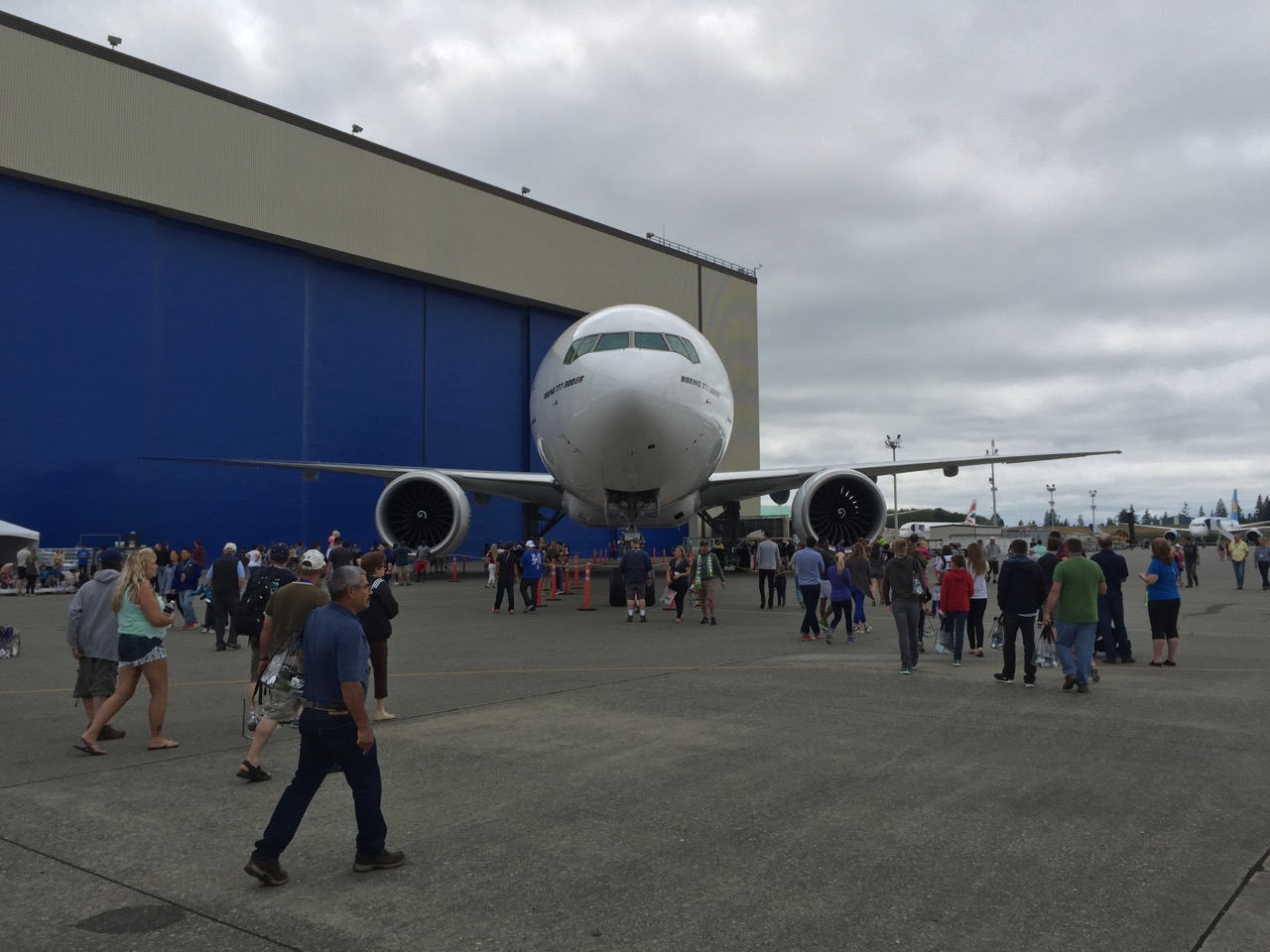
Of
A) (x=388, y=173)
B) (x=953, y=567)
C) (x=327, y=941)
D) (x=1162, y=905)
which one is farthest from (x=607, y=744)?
(x=388, y=173)

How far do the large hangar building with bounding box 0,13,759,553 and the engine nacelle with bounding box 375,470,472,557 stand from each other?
10.8 metres

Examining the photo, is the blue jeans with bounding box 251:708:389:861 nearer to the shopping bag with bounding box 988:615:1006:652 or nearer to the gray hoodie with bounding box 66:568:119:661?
the gray hoodie with bounding box 66:568:119:661

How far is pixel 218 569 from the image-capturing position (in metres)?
11.8

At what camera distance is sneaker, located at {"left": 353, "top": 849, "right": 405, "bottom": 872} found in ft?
12.4

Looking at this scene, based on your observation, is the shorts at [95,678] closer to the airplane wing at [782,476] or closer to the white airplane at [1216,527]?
the airplane wing at [782,476]

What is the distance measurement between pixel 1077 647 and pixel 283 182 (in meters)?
30.8

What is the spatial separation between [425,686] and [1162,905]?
6.48m

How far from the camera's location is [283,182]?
102 ft

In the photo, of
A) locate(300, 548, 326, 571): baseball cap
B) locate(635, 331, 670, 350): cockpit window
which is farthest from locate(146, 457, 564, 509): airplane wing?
locate(300, 548, 326, 571): baseball cap

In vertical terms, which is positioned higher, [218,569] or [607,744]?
[218,569]

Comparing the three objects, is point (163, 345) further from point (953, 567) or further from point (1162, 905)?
point (1162, 905)

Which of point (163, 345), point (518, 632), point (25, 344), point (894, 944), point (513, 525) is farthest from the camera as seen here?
point (513, 525)

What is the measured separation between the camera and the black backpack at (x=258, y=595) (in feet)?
23.4

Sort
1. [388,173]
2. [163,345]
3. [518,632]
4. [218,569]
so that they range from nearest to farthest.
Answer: [218,569], [518,632], [163,345], [388,173]
